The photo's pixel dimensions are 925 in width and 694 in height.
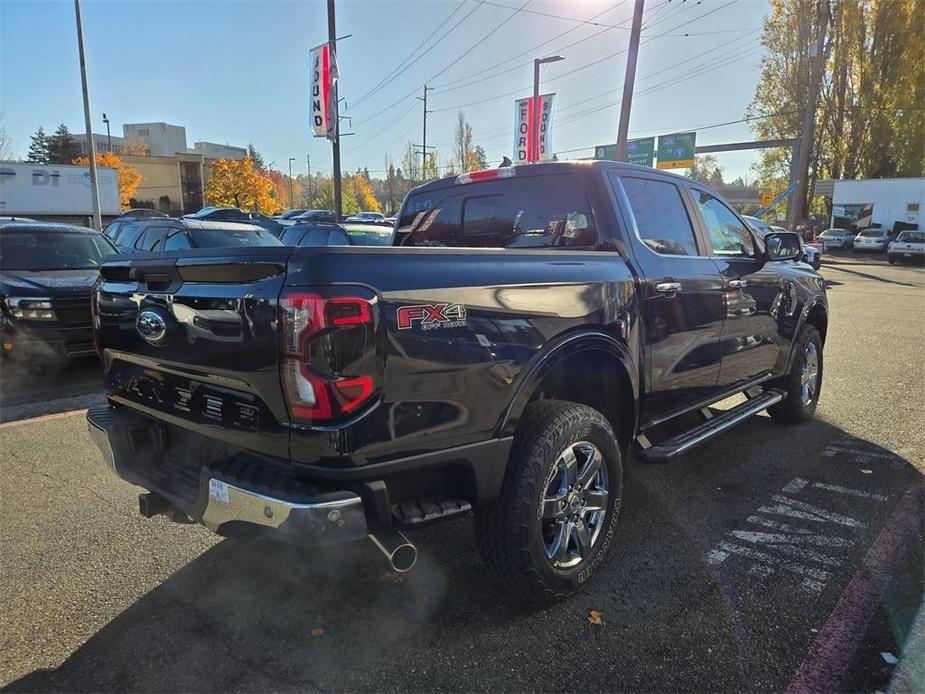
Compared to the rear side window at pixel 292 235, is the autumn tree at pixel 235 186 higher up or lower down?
higher up

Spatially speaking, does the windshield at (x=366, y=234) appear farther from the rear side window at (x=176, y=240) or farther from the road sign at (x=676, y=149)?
the road sign at (x=676, y=149)

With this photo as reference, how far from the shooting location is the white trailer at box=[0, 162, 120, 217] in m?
27.6

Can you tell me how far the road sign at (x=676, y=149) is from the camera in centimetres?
3183

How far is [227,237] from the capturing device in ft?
31.1

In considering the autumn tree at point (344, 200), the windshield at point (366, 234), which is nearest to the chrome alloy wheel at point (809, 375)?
the windshield at point (366, 234)

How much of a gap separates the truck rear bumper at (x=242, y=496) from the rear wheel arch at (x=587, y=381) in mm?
751

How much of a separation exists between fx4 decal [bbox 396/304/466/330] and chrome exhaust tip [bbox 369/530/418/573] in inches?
29.6

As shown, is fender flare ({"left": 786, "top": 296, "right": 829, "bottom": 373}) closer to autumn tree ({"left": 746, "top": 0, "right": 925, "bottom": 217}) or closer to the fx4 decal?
the fx4 decal

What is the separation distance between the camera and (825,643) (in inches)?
99.4

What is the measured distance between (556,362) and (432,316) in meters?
0.74

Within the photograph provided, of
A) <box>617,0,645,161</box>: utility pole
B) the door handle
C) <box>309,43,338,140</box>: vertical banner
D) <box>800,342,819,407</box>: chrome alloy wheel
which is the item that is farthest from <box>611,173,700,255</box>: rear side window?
<box>309,43,338,140</box>: vertical banner

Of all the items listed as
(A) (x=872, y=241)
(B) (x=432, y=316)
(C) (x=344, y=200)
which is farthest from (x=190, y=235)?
(C) (x=344, y=200)

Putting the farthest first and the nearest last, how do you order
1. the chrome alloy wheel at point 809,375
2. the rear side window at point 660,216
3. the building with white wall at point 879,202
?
the building with white wall at point 879,202 < the chrome alloy wheel at point 809,375 < the rear side window at point 660,216

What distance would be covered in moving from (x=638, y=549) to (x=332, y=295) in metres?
2.24
